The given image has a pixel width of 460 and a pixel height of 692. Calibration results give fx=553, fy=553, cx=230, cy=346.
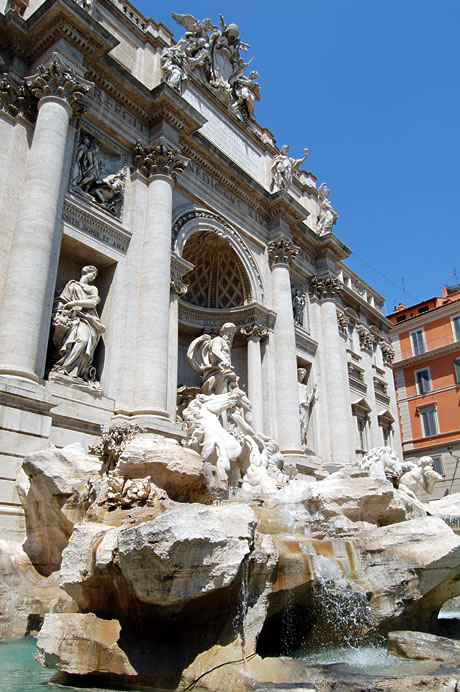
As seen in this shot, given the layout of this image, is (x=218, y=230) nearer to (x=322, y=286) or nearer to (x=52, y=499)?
(x=322, y=286)

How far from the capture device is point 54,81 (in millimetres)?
12109

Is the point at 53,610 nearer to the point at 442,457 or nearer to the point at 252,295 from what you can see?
the point at 252,295

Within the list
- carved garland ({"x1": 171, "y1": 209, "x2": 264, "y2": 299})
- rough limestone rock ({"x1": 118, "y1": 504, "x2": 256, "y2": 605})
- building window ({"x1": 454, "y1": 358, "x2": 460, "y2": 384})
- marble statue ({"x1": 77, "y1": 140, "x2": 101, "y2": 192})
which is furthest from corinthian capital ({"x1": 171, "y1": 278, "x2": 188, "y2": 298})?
building window ({"x1": 454, "y1": 358, "x2": 460, "y2": 384})

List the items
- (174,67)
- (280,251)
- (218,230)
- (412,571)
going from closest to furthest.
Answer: (412,571)
(174,67)
(218,230)
(280,251)

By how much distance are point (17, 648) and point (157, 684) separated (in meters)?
2.51

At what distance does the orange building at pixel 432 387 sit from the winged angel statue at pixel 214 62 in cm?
1630

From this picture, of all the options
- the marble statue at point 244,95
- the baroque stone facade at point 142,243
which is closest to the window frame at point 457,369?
the baroque stone facade at point 142,243

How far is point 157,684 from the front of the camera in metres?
4.46

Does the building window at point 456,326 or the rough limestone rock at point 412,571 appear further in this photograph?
the building window at point 456,326

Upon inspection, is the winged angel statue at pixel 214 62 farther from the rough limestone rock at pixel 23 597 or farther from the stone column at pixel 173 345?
the rough limestone rock at pixel 23 597

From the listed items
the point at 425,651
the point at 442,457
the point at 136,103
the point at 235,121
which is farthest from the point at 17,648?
the point at 442,457

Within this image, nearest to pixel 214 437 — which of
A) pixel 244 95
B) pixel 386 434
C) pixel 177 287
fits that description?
pixel 177 287

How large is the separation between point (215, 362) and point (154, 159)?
5606mm

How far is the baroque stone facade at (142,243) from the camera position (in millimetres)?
10875
